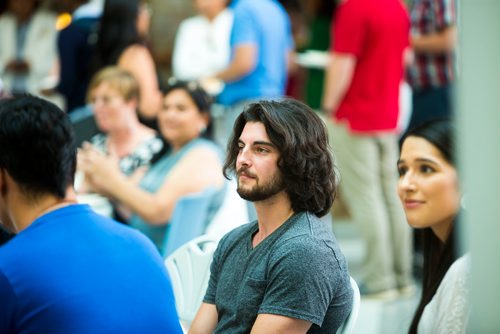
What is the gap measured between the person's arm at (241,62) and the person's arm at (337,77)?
Answer: 45 cm

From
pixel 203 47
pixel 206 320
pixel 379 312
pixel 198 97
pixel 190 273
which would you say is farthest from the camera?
pixel 203 47

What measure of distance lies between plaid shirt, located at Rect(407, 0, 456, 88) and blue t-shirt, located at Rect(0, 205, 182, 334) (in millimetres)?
2888

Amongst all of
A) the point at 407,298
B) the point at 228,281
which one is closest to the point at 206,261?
the point at 228,281

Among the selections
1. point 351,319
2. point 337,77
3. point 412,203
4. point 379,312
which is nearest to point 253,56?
point 337,77

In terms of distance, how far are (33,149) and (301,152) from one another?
0.68 m

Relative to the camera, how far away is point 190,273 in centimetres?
323

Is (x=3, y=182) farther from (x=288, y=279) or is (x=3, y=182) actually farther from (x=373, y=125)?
(x=373, y=125)

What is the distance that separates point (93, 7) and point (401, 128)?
2.15 metres

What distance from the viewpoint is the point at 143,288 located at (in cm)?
238

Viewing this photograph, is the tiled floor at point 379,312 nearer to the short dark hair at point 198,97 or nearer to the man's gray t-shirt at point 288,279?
the short dark hair at point 198,97

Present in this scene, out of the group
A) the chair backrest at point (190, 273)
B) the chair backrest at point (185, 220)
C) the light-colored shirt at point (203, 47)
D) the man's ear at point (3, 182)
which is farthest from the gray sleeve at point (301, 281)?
the light-colored shirt at point (203, 47)

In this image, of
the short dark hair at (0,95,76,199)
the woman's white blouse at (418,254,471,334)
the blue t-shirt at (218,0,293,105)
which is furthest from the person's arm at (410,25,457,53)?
the short dark hair at (0,95,76,199)

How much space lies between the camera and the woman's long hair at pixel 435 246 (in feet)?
8.85

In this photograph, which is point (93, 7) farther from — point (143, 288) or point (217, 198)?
point (143, 288)
